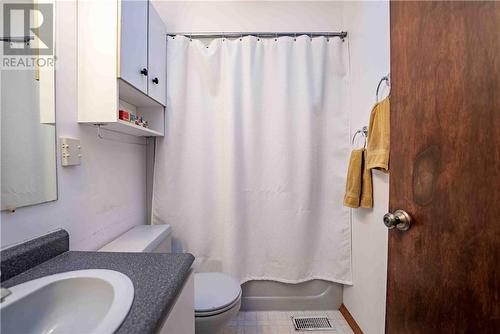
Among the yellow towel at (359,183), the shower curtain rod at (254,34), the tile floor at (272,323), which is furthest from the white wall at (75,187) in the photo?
the yellow towel at (359,183)

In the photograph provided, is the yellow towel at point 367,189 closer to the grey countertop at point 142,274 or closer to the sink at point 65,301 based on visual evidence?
the grey countertop at point 142,274

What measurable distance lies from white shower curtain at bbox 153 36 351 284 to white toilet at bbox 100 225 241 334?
0.84ft

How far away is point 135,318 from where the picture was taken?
519 millimetres

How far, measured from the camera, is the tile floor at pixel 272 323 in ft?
5.18

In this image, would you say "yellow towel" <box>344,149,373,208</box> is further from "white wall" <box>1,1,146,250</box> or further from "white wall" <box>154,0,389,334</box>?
"white wall" <box>1,1,146,250</box>

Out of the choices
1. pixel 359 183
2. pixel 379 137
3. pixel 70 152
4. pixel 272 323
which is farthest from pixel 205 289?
pixel 379 137

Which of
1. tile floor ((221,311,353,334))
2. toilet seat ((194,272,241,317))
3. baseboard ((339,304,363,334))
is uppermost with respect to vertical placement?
toilet seat ((194,272,241,317))

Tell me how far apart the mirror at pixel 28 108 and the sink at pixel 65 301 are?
0.31 meters

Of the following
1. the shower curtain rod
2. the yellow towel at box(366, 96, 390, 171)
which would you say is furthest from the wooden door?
the shower curtain rod

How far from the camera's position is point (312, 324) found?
164 centimetres

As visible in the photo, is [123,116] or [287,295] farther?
[287,295]

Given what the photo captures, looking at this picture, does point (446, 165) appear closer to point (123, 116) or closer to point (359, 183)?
point (359, 183)

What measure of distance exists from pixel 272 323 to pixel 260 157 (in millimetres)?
1172

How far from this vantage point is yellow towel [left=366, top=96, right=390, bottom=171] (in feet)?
3.74
